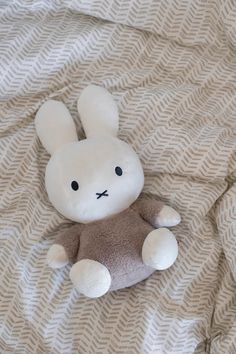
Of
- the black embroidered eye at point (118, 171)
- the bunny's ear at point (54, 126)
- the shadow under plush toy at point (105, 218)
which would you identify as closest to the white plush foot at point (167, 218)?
the shadow under plush toy at point (105, 218)

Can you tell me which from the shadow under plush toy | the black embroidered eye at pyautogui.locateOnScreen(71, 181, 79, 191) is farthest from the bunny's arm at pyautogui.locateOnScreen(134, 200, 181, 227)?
the black embroidered eye at pyautogui.locateOnScreen(71, 181, 79, 191)

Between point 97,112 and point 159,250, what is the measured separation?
0.30 meters

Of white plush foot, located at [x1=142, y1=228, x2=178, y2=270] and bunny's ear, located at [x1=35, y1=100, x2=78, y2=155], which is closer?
white plush foot, located at [x1=142, y1=228, x2=178, y2=270]

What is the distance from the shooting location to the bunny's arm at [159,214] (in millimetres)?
1038

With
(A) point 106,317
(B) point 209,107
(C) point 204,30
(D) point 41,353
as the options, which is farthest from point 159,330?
(C) point 204,30

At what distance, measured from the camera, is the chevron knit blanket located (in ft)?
3.38

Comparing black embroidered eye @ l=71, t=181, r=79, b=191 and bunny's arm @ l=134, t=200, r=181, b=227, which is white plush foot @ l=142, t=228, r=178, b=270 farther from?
black embroidered eye @ l=71, t=181, r=79, b=191

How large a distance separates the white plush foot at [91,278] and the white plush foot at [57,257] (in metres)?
0.05

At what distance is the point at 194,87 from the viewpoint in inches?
47.6

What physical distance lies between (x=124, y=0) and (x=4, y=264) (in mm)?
603

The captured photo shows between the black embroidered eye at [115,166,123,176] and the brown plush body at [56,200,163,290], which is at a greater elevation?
the black embroidered eye at [115,166,123,176]

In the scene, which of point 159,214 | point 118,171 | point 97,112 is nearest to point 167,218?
point 159,214

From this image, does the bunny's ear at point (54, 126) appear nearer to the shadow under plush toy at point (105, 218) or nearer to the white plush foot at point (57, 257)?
the shadow under plush toy at point (105, 218)

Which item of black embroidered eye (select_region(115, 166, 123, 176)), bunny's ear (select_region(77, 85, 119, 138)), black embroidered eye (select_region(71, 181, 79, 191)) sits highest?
bunny's ear (select_region(77, 85, 119, 138))
